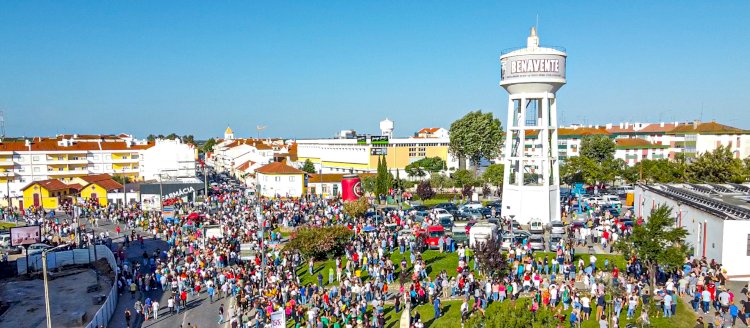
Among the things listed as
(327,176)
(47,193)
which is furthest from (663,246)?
(47,193)

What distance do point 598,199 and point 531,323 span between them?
35.0 meters

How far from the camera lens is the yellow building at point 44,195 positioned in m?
60.5

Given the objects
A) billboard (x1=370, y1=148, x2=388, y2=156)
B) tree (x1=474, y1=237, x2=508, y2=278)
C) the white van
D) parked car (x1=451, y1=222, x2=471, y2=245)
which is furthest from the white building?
tree (x1=474, y1=237, x2=508, y2=278)

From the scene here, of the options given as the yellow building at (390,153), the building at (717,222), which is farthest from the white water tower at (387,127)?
the building at (717,222)

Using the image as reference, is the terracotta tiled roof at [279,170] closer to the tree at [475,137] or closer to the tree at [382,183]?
the tree at [382,183]

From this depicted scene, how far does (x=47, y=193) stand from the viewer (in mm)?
60469

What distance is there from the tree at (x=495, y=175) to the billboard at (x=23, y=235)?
4249 centimetres

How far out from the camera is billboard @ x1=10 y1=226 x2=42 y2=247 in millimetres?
33875

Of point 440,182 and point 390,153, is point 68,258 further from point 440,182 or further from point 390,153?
point 390,153

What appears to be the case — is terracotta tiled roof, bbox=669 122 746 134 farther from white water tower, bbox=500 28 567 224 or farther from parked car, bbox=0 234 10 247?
parked car, bbox=0 234 10 247

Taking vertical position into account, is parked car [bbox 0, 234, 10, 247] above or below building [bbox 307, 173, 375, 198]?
below

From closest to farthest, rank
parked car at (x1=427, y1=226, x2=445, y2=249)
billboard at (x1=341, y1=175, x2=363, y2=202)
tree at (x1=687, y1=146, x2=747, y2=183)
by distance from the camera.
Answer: parked car at (x1=427, y1=226, x2=445, y2=249) → tree at (x1=687, y1=146, x2=747, y2=183) → billboard at (x1=341, y1=175, x2=363, y2=202)

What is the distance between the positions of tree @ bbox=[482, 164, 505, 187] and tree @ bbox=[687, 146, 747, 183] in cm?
1847

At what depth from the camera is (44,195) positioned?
60656 mm
